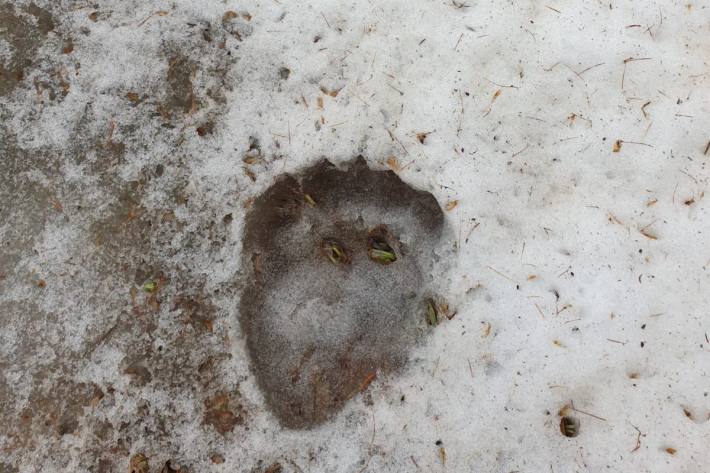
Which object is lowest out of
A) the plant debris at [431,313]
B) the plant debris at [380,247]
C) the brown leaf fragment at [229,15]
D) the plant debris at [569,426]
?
the plant debris at [569,426]

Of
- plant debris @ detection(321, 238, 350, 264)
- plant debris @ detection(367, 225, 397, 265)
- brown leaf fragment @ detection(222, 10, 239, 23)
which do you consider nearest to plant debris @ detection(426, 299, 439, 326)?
plant debris @ detection(367, 225, 397, 265)

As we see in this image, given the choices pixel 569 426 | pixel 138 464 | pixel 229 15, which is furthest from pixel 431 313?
pixel 229 15

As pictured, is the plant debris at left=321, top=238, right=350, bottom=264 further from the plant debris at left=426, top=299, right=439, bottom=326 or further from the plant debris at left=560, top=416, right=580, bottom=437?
the plant debris at left=560, top=416, right=580, bottom=437

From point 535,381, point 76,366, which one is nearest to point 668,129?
point 535,381

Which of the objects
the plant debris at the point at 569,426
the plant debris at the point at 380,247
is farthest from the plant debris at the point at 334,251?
the plant debris at the point at 569,426

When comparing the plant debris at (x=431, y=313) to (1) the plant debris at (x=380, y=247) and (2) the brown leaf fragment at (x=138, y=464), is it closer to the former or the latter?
(1) the plant debris at (x=380, y=247)

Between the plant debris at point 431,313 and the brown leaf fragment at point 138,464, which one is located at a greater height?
the plant debris at point 431,313

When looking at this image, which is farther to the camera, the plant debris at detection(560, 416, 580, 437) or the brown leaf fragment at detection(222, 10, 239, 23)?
the brown leaf fragment at detection(222, 10, 239, 23)

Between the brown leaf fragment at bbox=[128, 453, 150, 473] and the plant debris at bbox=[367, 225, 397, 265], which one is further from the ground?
the plant debris at bbox=[367, 225, 397, 265]

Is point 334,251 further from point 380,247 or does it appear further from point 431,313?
point 431,313
